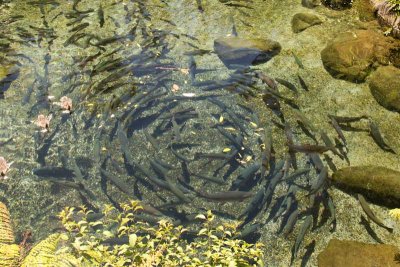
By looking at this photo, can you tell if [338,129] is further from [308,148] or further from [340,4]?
[340,4]

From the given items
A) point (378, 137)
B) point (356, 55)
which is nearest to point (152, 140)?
point (378, 137)

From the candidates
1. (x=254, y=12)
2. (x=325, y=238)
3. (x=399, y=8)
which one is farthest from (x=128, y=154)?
(x=399, y=8)

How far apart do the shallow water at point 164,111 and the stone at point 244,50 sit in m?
0.13

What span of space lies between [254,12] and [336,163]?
426cm

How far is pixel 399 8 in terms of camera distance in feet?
24.3

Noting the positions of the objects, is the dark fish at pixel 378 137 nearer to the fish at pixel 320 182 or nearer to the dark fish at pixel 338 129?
the dark fish at pixel 338 129

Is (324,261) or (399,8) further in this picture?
(399,8)

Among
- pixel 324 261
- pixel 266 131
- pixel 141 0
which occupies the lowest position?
pixel 324 261

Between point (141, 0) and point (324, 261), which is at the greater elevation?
point (141, 0)

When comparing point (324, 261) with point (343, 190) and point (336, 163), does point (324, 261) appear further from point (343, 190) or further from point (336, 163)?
point (336, 163)

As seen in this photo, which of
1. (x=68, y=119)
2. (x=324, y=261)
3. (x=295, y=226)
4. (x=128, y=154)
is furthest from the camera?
(x=68, y=119)

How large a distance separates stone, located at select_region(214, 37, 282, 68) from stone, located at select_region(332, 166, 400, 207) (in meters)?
2.77

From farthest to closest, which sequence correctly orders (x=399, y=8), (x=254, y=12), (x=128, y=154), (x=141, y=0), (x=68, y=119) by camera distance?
(x=141, y=0)
(x=254, y=12)
(x=399, y=8)
(x=68, y=119)
(x=128, y=154)

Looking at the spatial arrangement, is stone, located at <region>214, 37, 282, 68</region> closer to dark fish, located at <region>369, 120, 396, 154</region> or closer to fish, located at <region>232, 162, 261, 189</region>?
dark fish, located at <region>369, 120, 396, 154</region>
